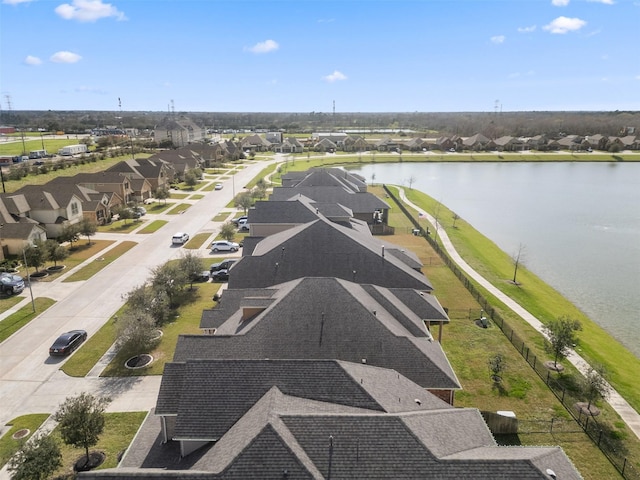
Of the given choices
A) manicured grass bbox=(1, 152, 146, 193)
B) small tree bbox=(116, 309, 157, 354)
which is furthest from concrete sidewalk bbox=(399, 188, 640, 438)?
manicured grass bbox=(1, 152, 146, 193)

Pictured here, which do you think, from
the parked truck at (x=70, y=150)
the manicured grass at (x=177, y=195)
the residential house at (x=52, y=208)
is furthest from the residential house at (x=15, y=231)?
the parked truck at (x=70, y=150)

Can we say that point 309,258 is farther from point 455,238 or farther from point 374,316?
point 455,238

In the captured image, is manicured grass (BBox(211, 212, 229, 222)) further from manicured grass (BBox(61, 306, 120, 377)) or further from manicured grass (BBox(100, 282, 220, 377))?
manicured grass (BBox(61, 306, 120, 377))

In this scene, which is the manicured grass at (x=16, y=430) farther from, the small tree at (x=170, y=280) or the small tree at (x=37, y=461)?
the small tree at (x=170, y=280)

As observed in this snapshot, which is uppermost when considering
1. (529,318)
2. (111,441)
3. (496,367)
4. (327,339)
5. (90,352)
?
(327,339)

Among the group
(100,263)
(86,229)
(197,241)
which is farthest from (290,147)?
(100,263)

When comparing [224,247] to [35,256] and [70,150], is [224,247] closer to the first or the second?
[35,256]

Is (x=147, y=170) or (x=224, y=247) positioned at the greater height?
(x=147, y=170)
